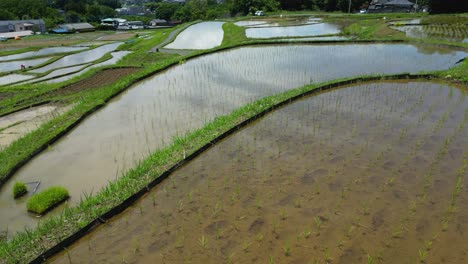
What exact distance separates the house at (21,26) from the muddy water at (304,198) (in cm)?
5576

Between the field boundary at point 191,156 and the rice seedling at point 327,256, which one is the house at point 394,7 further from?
the rice seedling at point 327,256

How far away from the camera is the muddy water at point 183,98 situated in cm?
614

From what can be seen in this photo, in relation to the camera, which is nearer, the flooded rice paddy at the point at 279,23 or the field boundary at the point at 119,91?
the field boundary at the point at 119,91

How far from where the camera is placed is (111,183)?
17.8 feet

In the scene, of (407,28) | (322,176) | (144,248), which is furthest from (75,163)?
(407,28)

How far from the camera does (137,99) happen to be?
1013 centimetres

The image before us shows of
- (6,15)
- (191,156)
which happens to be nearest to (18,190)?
(191,156)

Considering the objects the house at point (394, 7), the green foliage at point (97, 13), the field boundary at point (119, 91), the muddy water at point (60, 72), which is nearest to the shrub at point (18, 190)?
the field boundary at point (119, 91)

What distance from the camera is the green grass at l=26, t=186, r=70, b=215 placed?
5.02 m

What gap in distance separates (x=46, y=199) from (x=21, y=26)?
56.4m

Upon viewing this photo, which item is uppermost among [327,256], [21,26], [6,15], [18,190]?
[6,15]

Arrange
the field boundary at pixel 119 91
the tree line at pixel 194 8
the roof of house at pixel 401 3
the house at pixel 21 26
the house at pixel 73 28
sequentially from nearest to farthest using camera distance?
the field boundary at pixel 119 91, the roof of house at pixel 401 3, the tree line at pixel 194 8, the house at pixel 73 28, the house at pixel 21 26

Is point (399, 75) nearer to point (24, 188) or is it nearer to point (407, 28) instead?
point (24, 188)

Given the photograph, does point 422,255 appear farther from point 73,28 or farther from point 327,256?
point 73,28
